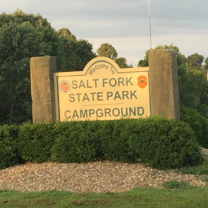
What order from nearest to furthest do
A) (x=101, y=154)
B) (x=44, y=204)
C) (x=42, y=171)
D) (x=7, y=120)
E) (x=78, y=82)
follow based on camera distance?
(x=44, y=204)
(x=42, y=171)
(x=101, y=154)
(x=78, y=82)
(x=7, y=120)

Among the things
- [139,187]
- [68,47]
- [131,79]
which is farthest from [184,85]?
[139,187]

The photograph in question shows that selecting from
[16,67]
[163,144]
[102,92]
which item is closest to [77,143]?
[102,92]

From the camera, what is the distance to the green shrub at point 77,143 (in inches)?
337

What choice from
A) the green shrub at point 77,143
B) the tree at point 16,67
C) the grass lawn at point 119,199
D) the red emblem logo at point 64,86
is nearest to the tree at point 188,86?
the tree at point 16,67

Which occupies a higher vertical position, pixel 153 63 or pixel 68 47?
pixel 68 47

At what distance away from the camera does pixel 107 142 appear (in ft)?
27.9

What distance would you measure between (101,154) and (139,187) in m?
2.23

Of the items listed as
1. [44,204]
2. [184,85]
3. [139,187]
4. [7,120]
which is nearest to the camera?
[44,204]

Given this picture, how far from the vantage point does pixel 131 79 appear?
9.06 m

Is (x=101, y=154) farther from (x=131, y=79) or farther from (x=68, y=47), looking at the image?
(x=68, y=47)

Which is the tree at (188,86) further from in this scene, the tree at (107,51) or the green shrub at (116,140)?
the green shrub at (116,140)

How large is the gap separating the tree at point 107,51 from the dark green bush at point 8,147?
1846 inches

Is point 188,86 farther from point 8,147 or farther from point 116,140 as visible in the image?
point 8,147

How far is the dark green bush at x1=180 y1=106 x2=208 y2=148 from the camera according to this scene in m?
10.5
